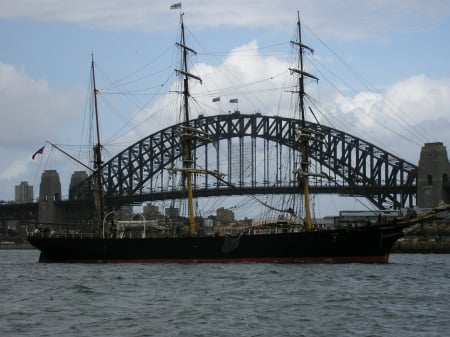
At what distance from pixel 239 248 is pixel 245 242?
0.90 meters

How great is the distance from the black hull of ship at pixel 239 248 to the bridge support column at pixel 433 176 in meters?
61.0

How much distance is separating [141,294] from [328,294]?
9768 millimetres

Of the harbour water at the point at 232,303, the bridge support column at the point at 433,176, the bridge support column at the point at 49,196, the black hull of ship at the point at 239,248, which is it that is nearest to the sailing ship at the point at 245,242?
the black hull of ship at the point at 239,248

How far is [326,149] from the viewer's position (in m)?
163

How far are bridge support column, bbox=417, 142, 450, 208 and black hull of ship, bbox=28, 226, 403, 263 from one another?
61.0m

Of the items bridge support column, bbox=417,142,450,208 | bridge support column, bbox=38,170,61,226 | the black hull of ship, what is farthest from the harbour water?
bridge support column, bbox=38,170,61,226

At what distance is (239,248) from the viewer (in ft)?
254

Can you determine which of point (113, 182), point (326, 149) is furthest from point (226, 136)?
point (113, 182)

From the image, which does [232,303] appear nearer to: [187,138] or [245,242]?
[245,242]

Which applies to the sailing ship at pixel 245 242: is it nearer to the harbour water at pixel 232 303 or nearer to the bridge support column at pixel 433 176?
the harbour water at pixel 232 303

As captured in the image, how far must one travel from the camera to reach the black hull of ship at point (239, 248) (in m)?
73.7

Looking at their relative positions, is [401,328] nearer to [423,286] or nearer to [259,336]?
Answer: [259,336]

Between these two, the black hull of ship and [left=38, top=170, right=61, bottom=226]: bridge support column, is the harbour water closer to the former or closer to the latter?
the black hull of ship

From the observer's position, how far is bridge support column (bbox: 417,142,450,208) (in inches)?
5236
